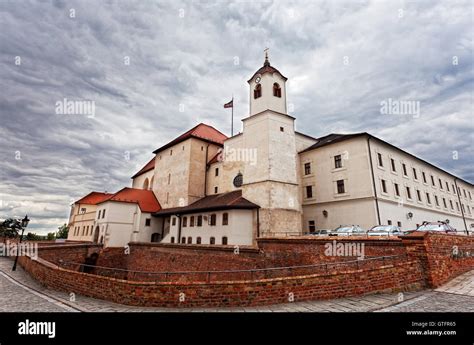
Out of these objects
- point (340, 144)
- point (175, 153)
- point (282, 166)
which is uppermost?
point (175, 153)

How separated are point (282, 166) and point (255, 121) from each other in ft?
19.8

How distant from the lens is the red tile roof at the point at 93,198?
52250mm

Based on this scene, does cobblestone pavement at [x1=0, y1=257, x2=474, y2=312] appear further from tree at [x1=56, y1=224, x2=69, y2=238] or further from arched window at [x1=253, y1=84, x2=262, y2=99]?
tree at [x1=56, y1=224, x2=69, y2=238]

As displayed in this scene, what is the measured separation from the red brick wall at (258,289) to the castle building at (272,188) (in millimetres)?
15686

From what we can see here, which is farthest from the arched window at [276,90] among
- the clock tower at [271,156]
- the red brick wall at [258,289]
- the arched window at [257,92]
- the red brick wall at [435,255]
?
the red brick wall at [258,289]

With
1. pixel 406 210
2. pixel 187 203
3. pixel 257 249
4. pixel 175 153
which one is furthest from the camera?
pixel 175 153

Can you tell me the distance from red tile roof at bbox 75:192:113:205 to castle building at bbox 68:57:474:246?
20076mm

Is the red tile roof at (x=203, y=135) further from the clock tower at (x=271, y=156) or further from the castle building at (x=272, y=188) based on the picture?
the clock tower at (x=271, y=156)

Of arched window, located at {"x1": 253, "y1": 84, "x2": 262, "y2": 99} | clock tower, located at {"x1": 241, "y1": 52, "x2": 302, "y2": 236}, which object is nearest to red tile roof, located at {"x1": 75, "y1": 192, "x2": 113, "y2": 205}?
clock tower, located at {"x1": 241, "y1": 52, "x2": 302, "y2": 236}
